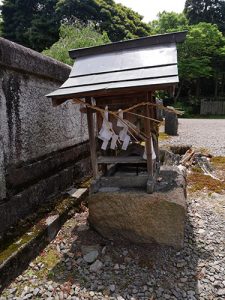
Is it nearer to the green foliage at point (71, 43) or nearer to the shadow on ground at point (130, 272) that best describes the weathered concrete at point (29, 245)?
the shadow on ground at point (130, 272)

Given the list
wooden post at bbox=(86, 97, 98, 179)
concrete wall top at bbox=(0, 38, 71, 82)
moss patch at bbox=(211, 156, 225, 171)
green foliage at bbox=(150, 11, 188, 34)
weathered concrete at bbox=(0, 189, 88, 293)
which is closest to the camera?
weathered concrete at bbox=(0, 189, 88, 293)

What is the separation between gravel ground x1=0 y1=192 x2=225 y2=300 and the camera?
279 centimetres

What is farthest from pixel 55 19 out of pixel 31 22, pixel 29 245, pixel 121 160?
pixel 29 245

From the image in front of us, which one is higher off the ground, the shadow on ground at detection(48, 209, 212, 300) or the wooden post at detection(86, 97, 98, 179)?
the wooden post at detection(86, 97, 98, 179)

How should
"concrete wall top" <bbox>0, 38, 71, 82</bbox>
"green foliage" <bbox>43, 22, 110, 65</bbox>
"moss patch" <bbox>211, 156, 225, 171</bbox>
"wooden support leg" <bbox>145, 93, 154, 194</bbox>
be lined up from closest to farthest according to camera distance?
"concrete wall top" <bbox>0, 38, 71, 82</bbox>, "wooden support leg" <bbox>145, 93, 154, 194</bbox>, "moss patch" <bbox>211, 156, 225, 171</bbox>, "green foliage" <bbox>43, 22, 110, 65</bbox>

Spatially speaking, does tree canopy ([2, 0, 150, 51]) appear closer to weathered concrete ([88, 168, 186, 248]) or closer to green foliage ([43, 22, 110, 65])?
green foliage ([43, 22, 110, 65])

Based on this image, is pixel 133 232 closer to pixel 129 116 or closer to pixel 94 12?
pixel 129 116

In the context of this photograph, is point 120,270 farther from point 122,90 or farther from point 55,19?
point 55,19

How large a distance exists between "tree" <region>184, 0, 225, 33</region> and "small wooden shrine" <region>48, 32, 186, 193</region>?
32316mm

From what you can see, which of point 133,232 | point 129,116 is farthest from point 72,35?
point 133,232

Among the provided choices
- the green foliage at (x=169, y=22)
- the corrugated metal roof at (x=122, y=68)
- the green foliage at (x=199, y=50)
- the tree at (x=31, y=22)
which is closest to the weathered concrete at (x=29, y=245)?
the corrugated metal roof at (x=122, y=68)

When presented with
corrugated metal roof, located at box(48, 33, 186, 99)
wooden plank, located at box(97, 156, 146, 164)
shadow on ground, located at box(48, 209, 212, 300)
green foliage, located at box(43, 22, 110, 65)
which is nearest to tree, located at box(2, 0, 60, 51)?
green foliage, located at box(43, 22, 110, 65)

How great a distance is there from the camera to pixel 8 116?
11.2ft

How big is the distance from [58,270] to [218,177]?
4469mm
